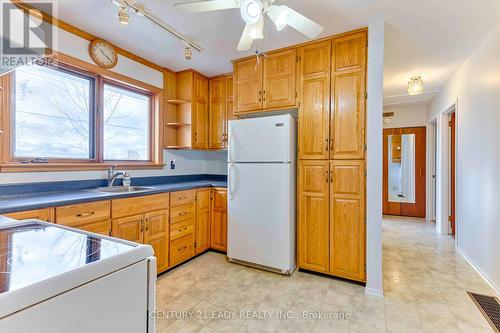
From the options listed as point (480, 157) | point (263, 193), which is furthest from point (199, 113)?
point (480, 157)

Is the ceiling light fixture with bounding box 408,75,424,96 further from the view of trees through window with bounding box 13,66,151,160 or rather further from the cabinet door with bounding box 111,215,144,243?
the cabinet door with bounding box 111,215,144,243

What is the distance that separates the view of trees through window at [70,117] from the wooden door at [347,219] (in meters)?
2.42

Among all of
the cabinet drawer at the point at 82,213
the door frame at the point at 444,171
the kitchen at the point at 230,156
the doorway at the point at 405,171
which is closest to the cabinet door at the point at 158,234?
the kitchen at the point at 230,156

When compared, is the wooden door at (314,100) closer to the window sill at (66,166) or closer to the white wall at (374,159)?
the white wall at (374,159)

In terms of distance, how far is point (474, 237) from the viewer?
281cm

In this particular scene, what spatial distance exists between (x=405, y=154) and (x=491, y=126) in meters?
3.15

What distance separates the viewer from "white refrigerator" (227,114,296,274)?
101 inches

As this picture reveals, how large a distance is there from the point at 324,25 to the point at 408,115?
4219mm

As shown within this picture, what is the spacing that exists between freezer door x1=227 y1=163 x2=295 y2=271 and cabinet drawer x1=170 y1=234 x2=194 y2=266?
18.5 inches

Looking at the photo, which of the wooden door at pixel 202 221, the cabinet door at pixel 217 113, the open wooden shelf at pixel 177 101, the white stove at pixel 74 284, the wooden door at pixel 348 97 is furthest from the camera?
the cabinet door at pixel 217 113

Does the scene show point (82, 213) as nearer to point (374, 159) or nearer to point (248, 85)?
point (248, 85)

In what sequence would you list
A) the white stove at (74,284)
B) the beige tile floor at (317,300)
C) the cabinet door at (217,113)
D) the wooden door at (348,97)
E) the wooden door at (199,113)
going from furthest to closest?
the cabinet door at (217,113), the wooden door at (199,113), the wooden door at (348,97), the beige tile floor at (317,300), the white stove at (74,284)

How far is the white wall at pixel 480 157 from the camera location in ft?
7.74

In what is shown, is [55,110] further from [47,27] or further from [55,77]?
[47,27]
